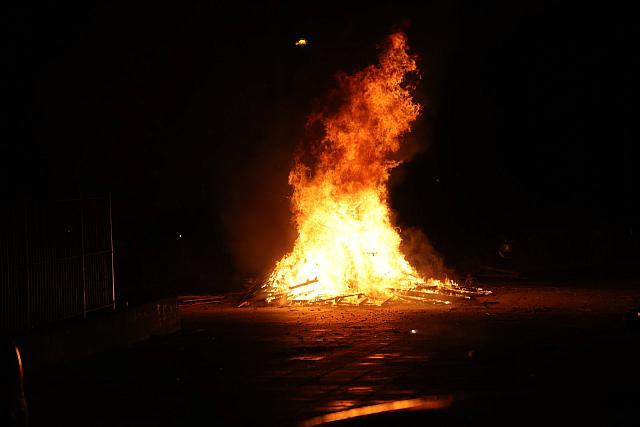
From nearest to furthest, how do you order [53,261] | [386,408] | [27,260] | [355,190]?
[386,408]
[27,260]
[53,261]
[355,190]

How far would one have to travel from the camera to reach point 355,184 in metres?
23.7

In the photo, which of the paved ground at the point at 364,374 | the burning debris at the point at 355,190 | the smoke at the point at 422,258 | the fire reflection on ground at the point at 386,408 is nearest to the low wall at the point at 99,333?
the paved ground at the point at 364,374

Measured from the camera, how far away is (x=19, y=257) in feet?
43.1

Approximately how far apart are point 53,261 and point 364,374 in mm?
5403

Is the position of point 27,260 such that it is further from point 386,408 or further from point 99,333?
point 386,408

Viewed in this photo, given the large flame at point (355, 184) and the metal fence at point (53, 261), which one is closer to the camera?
the metal fence at point (53, 261)

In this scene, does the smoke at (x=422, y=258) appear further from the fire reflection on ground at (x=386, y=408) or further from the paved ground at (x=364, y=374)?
the fire reflection on ground at (x=386, y=408)

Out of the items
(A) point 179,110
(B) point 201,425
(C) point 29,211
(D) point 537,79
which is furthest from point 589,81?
(B) point 201,425

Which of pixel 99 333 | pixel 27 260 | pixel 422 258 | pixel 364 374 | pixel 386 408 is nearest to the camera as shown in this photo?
pixel 386 408

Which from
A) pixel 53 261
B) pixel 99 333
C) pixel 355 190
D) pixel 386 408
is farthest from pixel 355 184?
pixel 386 408

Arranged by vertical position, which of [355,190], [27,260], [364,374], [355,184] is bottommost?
[364,374]

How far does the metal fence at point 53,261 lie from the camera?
1297 cm

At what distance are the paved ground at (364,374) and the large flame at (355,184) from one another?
420 centimetres

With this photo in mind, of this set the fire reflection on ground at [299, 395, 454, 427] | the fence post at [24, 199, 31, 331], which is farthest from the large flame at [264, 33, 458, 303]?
the fire reflection on ground at [299, 395, 454, 427]
